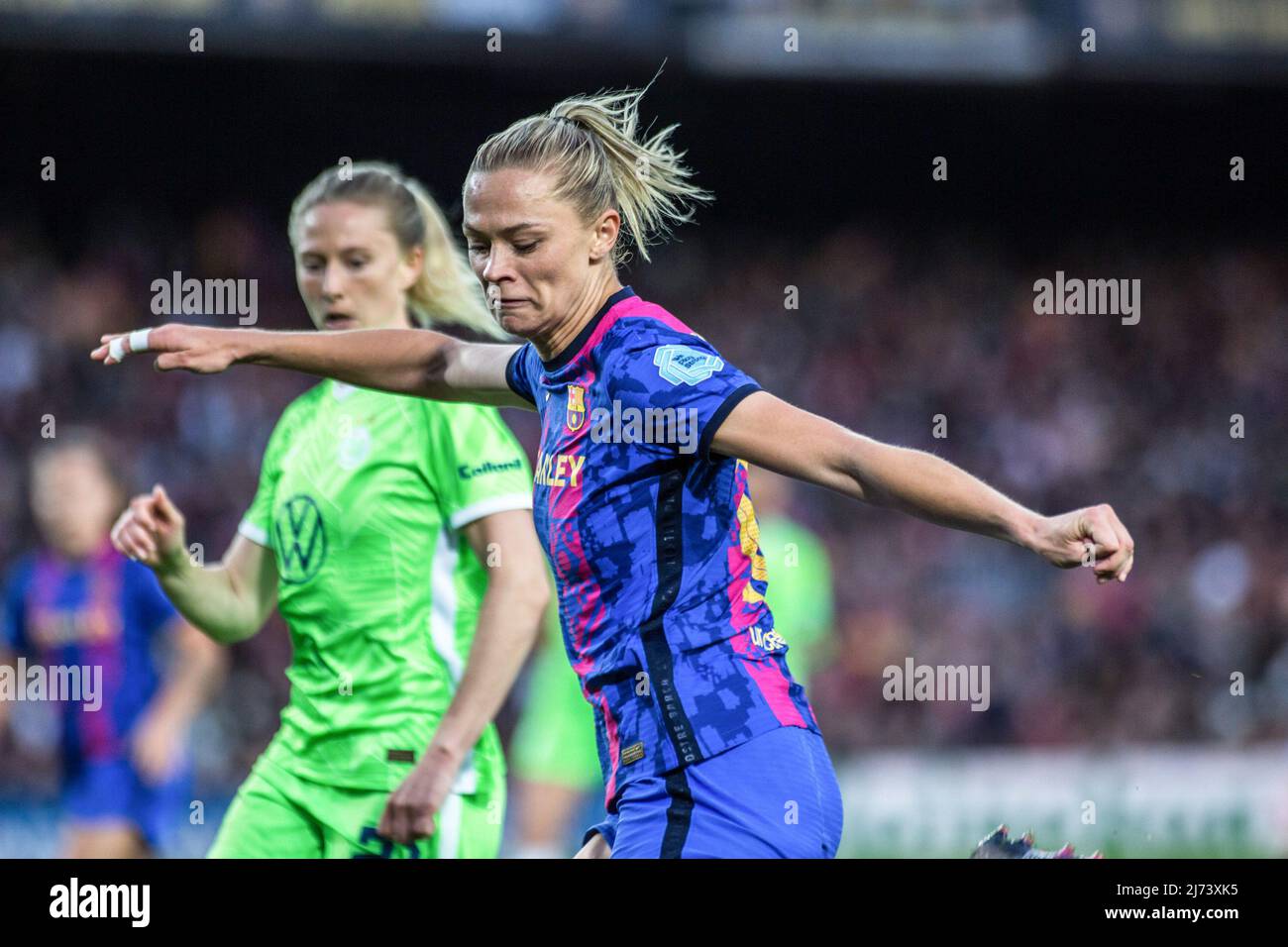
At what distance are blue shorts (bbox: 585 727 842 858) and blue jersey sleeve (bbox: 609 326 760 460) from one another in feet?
1.87

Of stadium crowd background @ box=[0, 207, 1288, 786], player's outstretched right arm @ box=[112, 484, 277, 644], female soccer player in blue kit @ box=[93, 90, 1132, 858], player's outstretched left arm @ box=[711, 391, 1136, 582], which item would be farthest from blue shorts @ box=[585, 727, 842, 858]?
stadium crowd background @ box=[0, 207, 1288, 786]

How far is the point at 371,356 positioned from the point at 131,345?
552 millimetres

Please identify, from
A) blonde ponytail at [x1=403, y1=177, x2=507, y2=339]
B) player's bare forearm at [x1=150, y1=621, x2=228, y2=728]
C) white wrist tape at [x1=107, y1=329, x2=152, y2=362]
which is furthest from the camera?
player's bare forearm at [x1=150, y1=621, x2=228, y2=728]

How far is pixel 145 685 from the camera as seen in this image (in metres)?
6.82

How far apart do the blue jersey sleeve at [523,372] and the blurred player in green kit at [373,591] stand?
608 millimetres

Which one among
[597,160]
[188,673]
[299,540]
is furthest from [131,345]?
[188,673]

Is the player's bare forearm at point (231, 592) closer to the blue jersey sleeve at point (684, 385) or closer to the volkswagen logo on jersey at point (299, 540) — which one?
the volkswagen logo on jersey at point (299, 540)

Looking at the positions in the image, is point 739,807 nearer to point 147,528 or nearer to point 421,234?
point 147,528

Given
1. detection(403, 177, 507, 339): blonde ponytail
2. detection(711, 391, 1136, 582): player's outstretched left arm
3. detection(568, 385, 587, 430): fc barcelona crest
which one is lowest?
detection(711, 391, 1136, 582): player's outstretched left arm

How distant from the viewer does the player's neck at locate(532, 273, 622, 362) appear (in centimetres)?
316

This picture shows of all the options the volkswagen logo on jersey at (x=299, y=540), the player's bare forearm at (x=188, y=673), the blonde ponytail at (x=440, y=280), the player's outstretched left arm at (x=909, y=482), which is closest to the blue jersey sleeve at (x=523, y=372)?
the player's outstretched left arm at (x=909, y=482)

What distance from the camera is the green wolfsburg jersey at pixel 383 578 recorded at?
4.07 meters

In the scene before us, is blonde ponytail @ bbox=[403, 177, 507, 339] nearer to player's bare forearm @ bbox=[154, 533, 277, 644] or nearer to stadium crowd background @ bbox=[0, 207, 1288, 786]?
player's bare forearm @ bbox=[154, 533, 277, 644]
